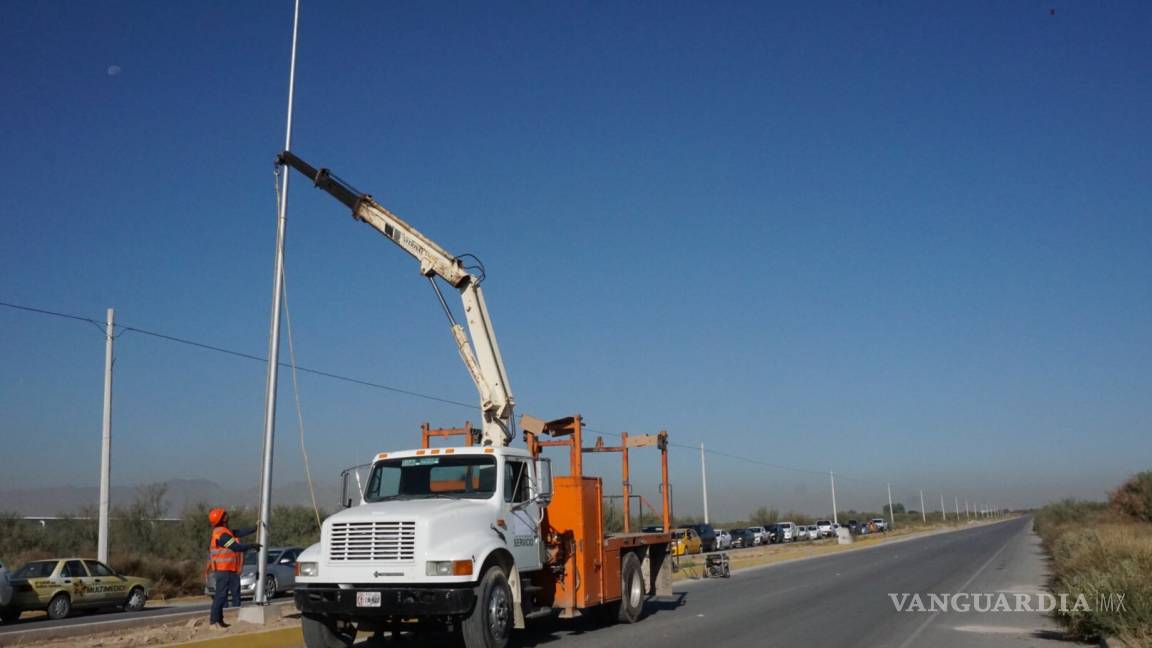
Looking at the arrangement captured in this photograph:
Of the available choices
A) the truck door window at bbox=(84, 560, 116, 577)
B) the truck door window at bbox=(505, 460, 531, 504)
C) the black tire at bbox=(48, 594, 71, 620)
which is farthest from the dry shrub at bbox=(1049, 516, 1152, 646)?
the truck door window at bbox=(84, 560, 116, 577)

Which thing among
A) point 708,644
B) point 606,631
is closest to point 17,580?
point 606,631

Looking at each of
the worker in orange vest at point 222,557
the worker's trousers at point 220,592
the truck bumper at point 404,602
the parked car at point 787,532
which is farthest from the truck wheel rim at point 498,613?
the parked car at point 787,532

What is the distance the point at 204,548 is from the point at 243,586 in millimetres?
17585

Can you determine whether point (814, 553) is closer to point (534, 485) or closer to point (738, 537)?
point (738, 537)

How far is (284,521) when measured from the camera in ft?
175

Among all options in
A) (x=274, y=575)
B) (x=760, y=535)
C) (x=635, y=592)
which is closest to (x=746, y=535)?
(x=760, y=535)

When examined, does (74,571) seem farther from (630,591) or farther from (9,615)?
(630,591)

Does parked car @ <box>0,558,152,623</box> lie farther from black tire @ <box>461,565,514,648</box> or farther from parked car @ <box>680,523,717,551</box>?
parked car @ <box>680,523,717,551</box>

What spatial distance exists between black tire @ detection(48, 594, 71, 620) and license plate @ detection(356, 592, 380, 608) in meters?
14.1

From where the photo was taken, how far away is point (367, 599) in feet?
34.1

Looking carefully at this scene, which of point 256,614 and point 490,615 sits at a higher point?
point 490,615

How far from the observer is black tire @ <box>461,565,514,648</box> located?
1050 centimetres

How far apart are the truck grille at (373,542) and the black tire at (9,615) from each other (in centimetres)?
1368

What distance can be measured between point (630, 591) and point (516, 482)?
13.7 ft
